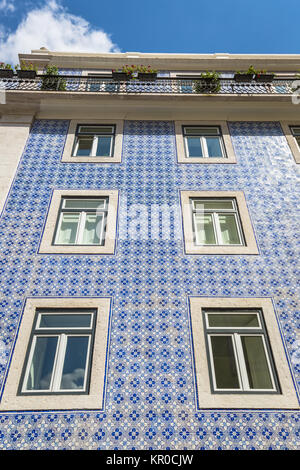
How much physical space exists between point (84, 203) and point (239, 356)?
4.64 m

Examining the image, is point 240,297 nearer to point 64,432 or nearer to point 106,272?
point 106,272

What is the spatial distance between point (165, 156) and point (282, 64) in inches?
334

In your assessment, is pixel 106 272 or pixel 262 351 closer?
pixel 262 351

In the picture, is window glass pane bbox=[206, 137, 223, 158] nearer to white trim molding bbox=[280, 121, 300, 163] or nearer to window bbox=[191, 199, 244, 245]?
window bbox=[191, 199, 244, 245]

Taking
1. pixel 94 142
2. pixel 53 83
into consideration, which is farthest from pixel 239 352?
pixel 53 83

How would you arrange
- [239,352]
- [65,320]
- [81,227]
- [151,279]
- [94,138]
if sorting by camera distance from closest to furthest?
1. [239,352]
2. [65,320]
3. [151,279]
4. [81,227]
5. [94,138]

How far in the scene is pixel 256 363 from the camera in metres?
5.52

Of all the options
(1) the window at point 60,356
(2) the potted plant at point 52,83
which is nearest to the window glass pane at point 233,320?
(1) the window at point 60,356

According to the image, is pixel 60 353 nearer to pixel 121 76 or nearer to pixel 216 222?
pixel 216 222

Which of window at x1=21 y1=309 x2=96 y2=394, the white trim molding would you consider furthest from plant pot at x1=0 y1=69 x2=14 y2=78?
the white trim molding

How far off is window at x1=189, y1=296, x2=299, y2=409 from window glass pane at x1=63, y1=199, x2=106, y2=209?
3.16 meters

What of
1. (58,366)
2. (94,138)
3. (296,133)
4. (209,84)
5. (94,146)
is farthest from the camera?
(209,84)

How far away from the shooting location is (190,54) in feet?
45.3
